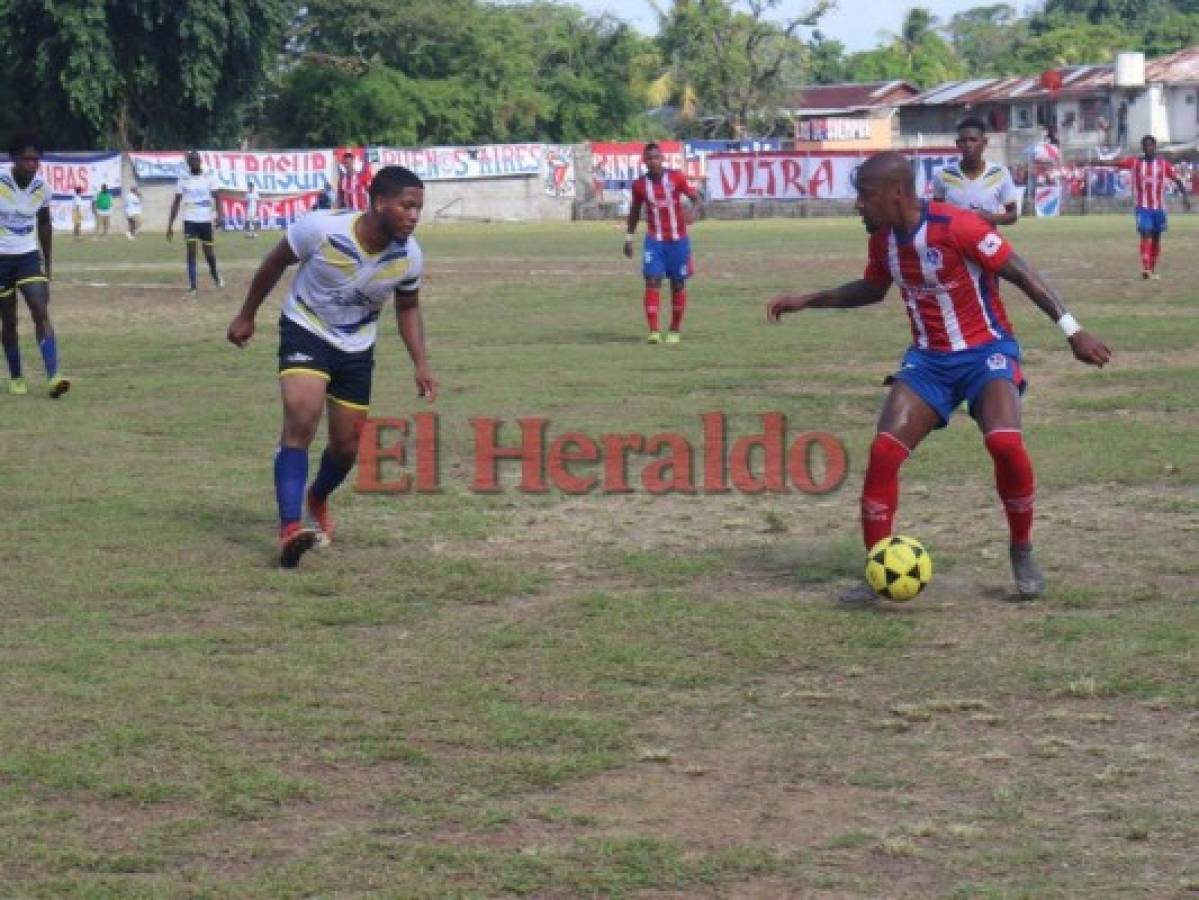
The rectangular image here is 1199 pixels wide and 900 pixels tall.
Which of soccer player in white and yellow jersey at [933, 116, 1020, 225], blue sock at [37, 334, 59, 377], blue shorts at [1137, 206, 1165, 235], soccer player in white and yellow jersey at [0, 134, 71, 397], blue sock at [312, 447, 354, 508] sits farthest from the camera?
blue shorts at [1137, 206, 1165, 235]

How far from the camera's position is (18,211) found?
16.0 meters

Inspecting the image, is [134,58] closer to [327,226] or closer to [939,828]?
[327,226]

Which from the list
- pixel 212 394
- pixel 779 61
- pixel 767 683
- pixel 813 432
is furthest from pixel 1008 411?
pixel 779 61

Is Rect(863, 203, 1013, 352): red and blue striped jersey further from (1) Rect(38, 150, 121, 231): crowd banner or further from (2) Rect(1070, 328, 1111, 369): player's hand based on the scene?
(1) Rect(38, 150, 121, 231): crowd banner

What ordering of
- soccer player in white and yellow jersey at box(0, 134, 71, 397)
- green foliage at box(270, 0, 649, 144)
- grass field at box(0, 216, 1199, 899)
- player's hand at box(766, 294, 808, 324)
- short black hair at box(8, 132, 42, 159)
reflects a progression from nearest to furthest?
1. grass field at box(0, 216, 1199, 899)
2. player's hand at box(766, 294, 808, 324)
3. short black hair at box(8, 132, 42, 159)
4. soccer player in white and yellow jersey at box(0, 134, 71, 397)
5. green foliage at box(270, 0, 649, 144)

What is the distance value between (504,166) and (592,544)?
58256 millimetres

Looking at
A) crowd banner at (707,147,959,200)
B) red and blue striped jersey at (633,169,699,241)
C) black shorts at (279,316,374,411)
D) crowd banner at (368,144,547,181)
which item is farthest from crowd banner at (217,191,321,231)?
black shorts at (279,316,374,411)

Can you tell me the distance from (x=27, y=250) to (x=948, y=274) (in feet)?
31.6

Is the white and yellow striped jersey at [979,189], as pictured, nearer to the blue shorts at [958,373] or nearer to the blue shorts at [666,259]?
the blue shorts at [666,259]

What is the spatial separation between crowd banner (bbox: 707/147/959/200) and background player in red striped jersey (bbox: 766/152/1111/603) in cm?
5153

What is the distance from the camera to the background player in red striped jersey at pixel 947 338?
8.69 meters

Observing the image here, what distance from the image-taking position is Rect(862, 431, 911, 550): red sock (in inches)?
346

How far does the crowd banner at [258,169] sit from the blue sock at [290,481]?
5009 centimetres

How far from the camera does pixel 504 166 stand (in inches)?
2660
